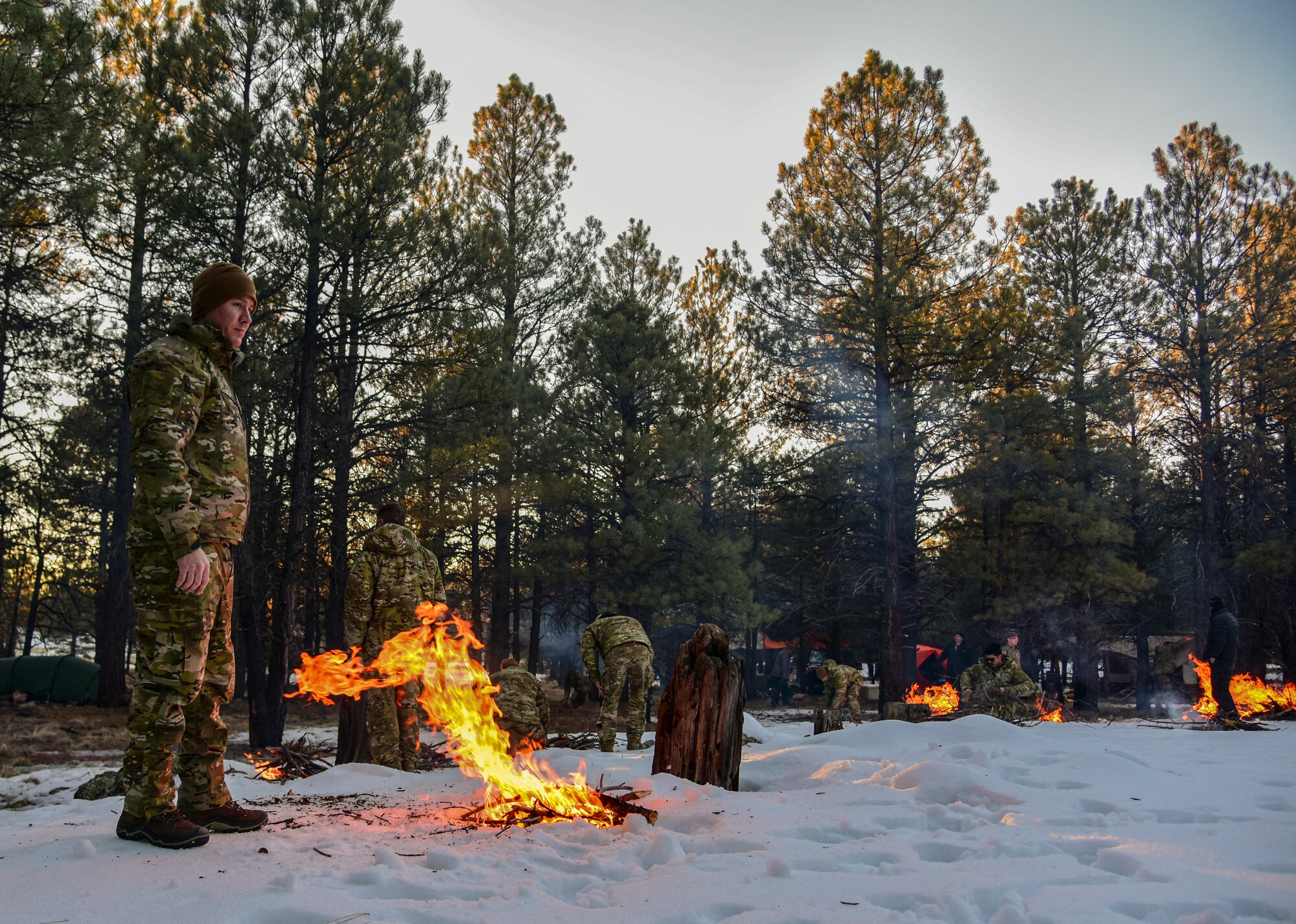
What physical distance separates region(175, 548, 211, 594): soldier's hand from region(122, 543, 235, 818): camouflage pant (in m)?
0.10

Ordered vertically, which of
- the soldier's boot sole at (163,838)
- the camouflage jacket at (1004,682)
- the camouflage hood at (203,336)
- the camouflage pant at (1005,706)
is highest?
the camouflage hood at (203,336)

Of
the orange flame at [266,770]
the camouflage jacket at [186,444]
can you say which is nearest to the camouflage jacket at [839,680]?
the orange flame at [266,770]

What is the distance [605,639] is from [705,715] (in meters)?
4.16

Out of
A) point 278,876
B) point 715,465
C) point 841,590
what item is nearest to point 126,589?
point 715,465

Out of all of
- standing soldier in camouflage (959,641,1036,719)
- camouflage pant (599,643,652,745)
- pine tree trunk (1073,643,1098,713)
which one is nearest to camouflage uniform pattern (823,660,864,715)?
standing soldier in camouflage (959,641,1036,719)

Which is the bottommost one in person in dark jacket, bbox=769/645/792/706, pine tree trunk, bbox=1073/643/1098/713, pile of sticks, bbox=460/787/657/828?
person in dark jacket, bbox=769/645/792/706

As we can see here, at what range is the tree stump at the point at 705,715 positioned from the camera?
469cm

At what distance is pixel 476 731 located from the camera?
436 centimetres

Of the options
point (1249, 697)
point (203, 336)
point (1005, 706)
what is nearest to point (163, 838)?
point (203, 336)

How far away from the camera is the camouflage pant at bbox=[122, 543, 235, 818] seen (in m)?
3.16

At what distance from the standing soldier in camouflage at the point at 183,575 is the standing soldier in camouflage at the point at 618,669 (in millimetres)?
5284

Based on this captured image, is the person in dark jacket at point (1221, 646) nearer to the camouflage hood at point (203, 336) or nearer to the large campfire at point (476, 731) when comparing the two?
the large campfire at point (476, 731)

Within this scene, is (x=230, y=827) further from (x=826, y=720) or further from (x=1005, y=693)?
(x=1005, y=693)

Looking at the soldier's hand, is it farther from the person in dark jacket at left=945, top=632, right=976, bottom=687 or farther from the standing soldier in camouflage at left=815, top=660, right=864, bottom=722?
the person in dark jacket at left=945, top=632, right=976, bottom=687
